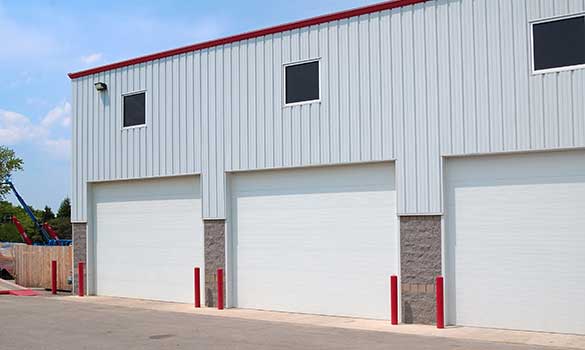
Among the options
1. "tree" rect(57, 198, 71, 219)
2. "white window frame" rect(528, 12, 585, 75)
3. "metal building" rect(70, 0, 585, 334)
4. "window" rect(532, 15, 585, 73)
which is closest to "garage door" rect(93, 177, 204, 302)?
"metal building" rect(70, 0, 585, 334)

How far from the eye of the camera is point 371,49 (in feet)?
55.6

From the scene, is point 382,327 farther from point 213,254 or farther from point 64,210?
point 64,210

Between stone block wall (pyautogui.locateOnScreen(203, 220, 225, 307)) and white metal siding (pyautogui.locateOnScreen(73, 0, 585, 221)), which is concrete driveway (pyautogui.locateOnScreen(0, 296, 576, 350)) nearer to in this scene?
stone block wall (pyautogui.locateOnScreen(203, 220, 225, 307))

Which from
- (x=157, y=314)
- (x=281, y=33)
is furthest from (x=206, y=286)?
(x=281, y=33)

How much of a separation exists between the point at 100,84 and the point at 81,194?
Answer: 11.6 ft

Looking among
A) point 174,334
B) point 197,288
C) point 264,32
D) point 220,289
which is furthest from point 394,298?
point 264,32

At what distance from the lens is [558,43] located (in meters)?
14.6

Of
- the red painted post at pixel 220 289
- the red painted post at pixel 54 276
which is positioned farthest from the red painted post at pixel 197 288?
the red painted post at pixel 54 276

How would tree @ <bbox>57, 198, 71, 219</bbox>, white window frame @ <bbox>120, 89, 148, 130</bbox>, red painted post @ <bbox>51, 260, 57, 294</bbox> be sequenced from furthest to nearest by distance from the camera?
tree @ <bbox>57, 198, 71, 219</bbox>
red painted post @ <bbox>51, 260, 57, 294</bbox>
white window frame @ <bbox>120, 89, 148, 130</bbox>

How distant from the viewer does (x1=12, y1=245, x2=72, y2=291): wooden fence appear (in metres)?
25.5

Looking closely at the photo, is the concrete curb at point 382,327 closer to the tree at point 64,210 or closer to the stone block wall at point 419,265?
the stone block wall at point 419,265

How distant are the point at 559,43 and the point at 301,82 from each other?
6182 millimetres

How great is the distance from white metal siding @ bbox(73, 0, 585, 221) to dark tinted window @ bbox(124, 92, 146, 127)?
0.99ft

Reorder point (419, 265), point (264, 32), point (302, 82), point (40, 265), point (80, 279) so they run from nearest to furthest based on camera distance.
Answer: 1. point (419, 265)
2. point (302, 82)
3. point (264, 32)
4. point (80, 279)
5. point (40, 265)
